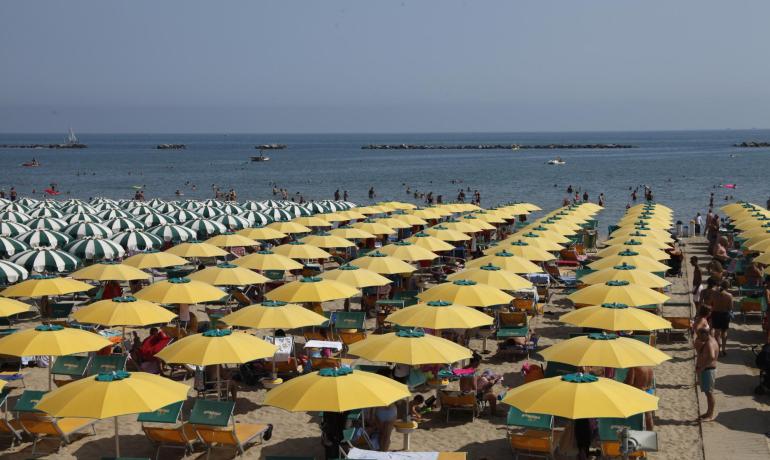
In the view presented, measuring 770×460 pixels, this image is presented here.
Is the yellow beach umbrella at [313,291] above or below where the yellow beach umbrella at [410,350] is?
below

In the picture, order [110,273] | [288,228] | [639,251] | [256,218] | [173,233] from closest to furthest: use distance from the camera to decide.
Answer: [110,273] → [639,251] → [288,228] → [173,233] → [256,218]

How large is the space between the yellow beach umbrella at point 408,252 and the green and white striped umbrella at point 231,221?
1157 cm

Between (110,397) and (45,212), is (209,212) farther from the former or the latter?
(110,397)

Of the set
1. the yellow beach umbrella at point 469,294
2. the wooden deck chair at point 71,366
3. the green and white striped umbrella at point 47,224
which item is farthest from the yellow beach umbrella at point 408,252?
the green and white striped umbrella at point 47,224

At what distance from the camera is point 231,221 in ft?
98.8

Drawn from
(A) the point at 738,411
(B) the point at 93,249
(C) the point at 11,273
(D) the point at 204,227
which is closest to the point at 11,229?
(B) the point at 93,249

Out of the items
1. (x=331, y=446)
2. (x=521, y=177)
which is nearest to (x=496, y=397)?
(x=331, y=446)

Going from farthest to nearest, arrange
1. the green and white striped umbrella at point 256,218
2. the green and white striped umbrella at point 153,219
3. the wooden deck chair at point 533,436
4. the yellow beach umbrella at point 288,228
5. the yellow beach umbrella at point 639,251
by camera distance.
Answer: the green and white striped umbrella at point 256,218, the green and white striped umbrella at point 153,219, the yellow beach umbrella at point 288,228, the yellow beach umbrella at point 639,251, the wooden deck chair at point 533,436

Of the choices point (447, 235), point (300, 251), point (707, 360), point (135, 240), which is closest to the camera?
point (707, 360)

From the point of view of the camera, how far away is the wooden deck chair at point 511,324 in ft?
49.6

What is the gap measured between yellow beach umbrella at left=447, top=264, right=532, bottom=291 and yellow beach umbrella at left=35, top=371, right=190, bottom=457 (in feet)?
26.5

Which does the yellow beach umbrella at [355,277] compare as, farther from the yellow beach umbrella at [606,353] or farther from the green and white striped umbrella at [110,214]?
the green and white striped umbrella at [110,214]

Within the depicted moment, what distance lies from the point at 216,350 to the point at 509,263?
848 centimetres

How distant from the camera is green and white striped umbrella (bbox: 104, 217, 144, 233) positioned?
27.4 m
